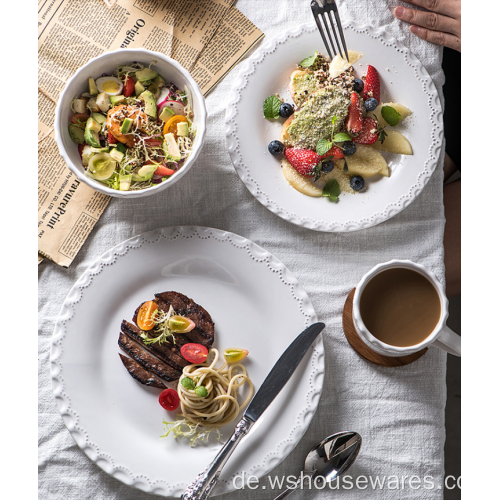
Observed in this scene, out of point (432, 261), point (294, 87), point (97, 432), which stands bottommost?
point (97, 432)

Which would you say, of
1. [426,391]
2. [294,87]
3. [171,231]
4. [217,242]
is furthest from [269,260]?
[426,391]

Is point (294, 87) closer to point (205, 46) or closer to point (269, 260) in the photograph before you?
point (205, 46)

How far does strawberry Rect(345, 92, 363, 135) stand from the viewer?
4.89 ft

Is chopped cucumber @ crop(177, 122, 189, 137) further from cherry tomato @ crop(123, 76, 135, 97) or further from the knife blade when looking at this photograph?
the knife blade

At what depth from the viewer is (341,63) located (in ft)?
4.97

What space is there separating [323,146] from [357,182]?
0.54 ft

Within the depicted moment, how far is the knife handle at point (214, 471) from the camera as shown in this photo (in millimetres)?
1372

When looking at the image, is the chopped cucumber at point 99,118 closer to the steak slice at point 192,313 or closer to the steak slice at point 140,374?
the steak slice at point 192,313

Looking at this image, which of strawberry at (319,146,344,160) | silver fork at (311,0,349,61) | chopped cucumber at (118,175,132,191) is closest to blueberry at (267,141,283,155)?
strawberry at (319,146,344,160)

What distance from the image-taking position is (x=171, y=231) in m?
1.51

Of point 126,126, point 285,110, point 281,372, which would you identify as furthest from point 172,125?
point 281,372

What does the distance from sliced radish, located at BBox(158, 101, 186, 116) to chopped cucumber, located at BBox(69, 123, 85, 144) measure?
0.83 ft

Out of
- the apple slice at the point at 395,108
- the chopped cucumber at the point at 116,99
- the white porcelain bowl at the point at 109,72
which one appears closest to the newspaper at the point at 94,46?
the white porcelain bowl at the point at 109,72

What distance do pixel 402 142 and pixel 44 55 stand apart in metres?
1.25
